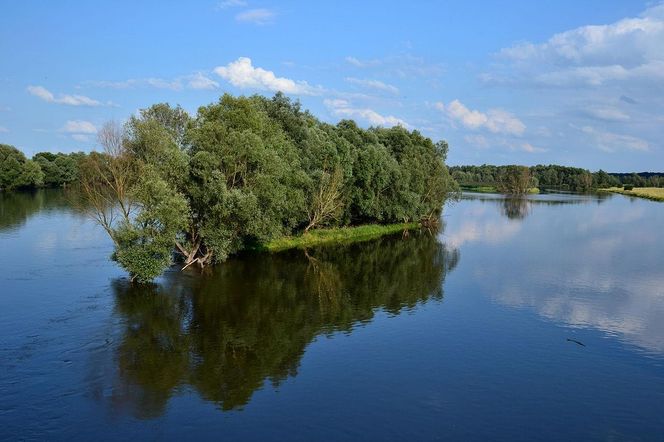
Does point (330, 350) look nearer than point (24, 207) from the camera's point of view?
Yes

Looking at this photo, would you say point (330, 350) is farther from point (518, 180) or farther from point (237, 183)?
point (518, 180)

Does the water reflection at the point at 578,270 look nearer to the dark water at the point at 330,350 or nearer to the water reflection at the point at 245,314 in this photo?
the dark water at the point at 330,350

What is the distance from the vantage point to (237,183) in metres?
48.4

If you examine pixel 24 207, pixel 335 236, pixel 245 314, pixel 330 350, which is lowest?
pixel 330 350

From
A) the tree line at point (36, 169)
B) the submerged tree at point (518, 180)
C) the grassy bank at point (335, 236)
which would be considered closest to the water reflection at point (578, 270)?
the grassy bank at point (335, 236)

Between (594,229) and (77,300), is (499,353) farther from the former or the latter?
(594,229)

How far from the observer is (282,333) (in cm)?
3062

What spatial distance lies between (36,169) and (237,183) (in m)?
105

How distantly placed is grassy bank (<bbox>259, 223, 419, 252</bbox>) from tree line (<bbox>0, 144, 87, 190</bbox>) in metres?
70.0

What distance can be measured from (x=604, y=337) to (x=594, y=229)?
57566 millimetres

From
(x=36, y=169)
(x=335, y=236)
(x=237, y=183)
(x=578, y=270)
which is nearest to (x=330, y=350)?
(x=237, y=183)

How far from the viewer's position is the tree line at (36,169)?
123188mm

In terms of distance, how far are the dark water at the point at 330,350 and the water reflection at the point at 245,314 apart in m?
0.14

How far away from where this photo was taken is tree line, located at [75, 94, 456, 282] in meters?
39.4
